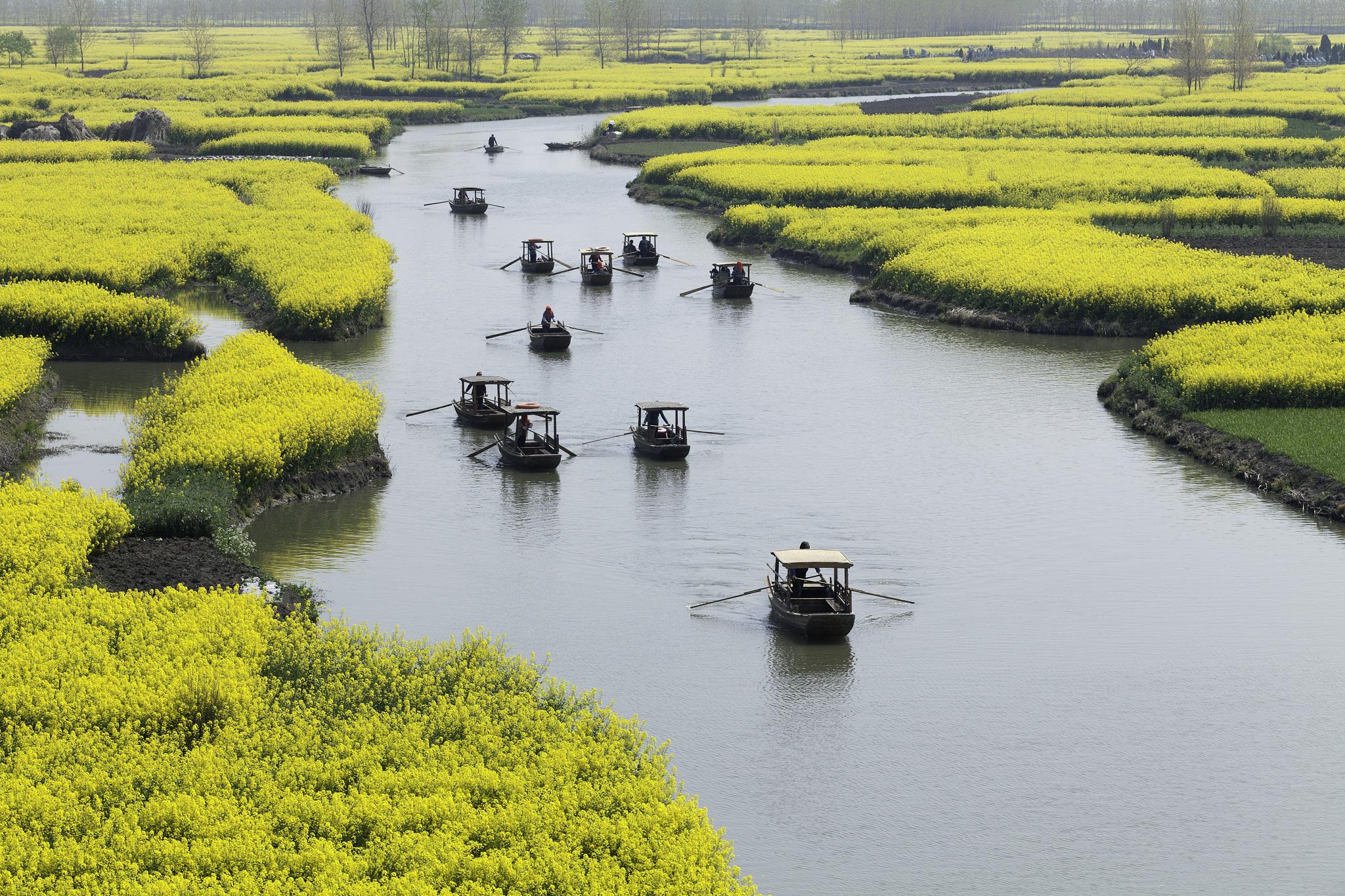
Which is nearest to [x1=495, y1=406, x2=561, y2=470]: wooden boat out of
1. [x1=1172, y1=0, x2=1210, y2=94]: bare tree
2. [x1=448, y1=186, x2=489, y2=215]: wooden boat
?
[x1=448, y1=186, x2=489, y2=215]: wooden boat

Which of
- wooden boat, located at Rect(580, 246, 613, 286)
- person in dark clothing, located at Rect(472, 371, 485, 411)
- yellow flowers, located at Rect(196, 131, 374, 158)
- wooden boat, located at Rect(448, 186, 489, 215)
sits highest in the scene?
yellow flowers, located at Rect(196, 131, 374, 158)

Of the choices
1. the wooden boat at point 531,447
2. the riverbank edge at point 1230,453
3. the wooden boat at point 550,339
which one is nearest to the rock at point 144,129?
the wooden boat at point 550,339

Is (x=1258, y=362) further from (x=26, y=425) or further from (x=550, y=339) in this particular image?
(x=26, y=425)

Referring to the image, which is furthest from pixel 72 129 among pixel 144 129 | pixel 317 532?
pixel 317 532

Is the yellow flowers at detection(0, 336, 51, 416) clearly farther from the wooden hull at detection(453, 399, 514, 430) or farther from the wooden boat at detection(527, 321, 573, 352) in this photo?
the wooden boat at detection(527, 321, 573, 352)

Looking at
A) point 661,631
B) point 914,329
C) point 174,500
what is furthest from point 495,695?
point 914,329

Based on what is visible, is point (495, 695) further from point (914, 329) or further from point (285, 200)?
point (285, 200)
